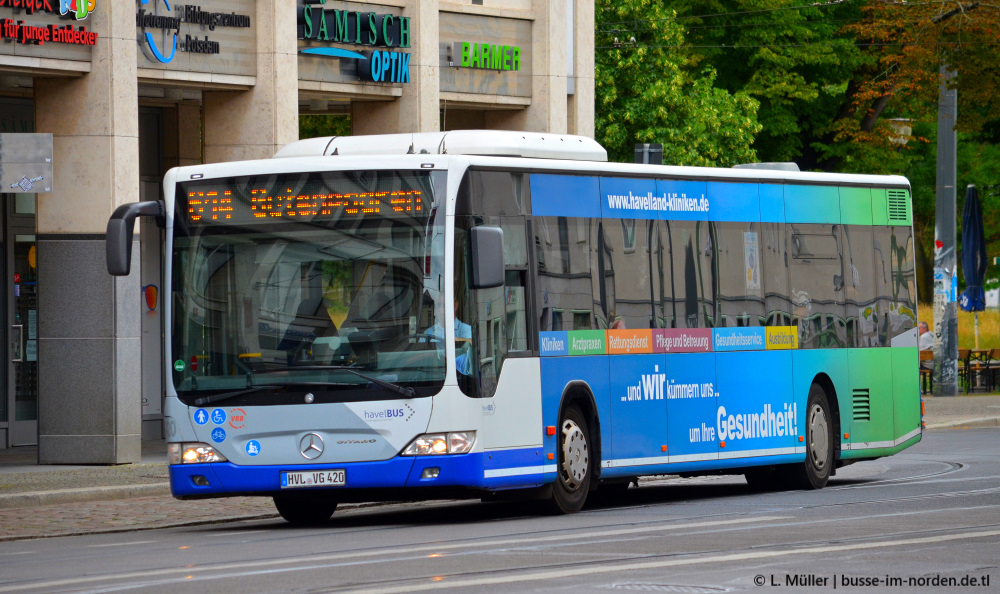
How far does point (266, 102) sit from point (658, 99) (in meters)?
22.7

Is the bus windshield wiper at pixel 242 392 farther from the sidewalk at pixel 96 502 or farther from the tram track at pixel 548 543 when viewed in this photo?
the sidewalk at pixel 96 502

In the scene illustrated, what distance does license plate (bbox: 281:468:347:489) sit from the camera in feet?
46.8

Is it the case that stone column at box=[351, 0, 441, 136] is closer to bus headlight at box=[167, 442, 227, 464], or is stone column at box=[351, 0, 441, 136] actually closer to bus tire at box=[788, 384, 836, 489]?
bus tire at box=[788, 384, 836, 489]

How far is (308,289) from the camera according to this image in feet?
47.0

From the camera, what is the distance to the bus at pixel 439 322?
1418 centimetres

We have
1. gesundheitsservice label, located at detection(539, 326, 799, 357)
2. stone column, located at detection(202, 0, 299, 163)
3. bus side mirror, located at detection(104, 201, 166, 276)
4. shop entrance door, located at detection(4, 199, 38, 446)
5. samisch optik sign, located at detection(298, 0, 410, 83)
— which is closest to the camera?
bus side mirror, located at detection(104, 201, 166, 276)

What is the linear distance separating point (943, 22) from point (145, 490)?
47.5 ft

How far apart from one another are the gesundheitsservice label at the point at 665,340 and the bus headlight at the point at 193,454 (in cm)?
277

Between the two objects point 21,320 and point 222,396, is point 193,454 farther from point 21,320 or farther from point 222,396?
point 21,320

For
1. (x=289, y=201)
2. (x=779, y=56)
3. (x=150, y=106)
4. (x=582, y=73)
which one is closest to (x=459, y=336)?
(x=289, y=201)

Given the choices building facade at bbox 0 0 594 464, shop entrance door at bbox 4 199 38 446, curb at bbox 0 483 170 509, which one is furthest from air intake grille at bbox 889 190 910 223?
shop entrance door at bbox 4 199 38 446

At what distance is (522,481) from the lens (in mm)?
14734

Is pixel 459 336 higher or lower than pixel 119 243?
lower

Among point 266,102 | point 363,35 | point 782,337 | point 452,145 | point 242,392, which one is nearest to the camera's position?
point 242,392
